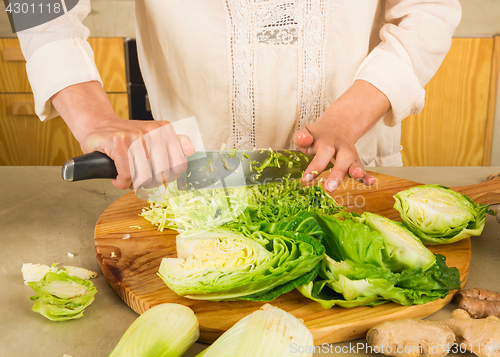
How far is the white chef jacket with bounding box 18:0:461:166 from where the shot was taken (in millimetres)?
1425

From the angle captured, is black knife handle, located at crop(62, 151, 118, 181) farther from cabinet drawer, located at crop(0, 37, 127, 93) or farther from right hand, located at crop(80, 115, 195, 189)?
cabinet drawer, located at crop(0, 37, 127, 93)

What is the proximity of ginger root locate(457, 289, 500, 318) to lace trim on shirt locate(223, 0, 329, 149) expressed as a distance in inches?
36.7

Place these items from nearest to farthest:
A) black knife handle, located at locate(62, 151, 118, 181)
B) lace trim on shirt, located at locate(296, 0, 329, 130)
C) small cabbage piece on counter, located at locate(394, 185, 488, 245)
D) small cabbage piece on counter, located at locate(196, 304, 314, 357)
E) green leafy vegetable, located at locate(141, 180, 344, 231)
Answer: small cabbage piece on counter, located at locate(196, 304, 314, 357) < black knife handle, located at locate(62, 151, 118, 181) < small cabbage piece on counter, located at locate(394, 185, 488, 245) < green leafy vegetable, located at locate(141, 180, 344, 231) < lace trim on shirt, located at locate(296, 0, 329, 130)

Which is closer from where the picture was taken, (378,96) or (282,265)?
(282,265)

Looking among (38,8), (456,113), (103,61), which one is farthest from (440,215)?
(103,61)

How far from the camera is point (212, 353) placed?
0.64m

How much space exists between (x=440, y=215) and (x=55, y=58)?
111 cm

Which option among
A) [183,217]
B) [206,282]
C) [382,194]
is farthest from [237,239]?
[382,194]

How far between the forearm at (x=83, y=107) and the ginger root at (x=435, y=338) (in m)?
0.80

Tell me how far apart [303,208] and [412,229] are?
11.9 inches

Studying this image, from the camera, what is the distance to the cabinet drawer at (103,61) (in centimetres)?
312

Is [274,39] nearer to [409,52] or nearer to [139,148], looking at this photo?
[409,52]

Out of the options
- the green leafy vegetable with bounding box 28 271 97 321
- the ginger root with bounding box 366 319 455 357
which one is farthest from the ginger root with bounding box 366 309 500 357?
the green leafy vegetable with bounding box 28 271 97 321

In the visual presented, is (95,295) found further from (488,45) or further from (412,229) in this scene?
(488,45)
